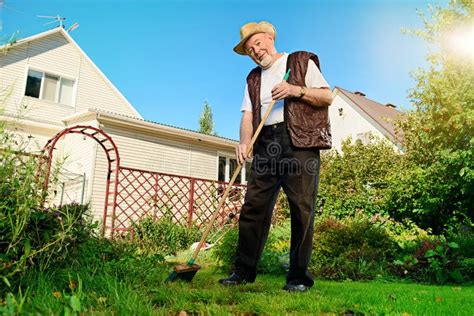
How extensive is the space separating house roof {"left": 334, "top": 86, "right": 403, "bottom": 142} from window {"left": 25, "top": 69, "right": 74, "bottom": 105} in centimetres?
1260

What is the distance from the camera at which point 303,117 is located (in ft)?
9.68

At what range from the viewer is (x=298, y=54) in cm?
312

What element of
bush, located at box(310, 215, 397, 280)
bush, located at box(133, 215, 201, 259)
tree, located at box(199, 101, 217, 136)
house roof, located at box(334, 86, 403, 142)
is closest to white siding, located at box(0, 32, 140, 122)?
bush, located at box(133, 215, 201, 259)

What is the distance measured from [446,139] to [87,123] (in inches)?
344

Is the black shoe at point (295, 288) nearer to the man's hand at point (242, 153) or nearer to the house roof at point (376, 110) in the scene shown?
the man's hand at point (242, 153)

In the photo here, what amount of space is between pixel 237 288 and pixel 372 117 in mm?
17167

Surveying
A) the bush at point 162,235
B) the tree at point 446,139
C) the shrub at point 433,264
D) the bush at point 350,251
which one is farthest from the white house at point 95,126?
the shrub at point 433,264

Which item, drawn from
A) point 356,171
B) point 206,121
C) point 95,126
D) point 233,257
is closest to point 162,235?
point 233,257

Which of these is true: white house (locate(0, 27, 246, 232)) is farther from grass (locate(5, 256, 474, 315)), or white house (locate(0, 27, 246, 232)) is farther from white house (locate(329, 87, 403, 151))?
white house (locate(329, 87, 403, 151))

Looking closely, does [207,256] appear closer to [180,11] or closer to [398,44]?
[180,11]

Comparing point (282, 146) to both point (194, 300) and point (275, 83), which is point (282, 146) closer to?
point (275, 83)

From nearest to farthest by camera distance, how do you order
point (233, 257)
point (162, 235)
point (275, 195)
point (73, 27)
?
point (275, 195) < point (233, 257) < point (162, 235) < point (73, 27)

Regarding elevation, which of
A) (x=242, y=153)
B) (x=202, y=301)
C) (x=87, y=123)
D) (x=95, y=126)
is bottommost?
(x=202, y=301)

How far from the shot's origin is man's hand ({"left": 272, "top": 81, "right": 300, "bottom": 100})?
2844mm
